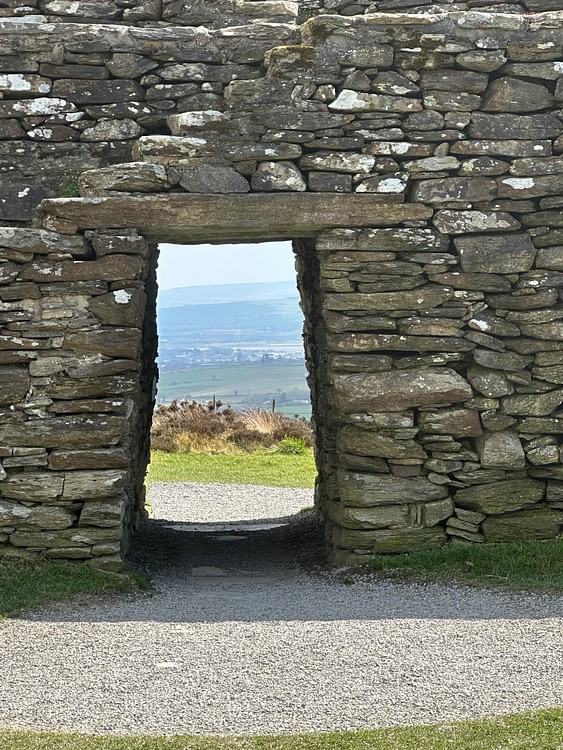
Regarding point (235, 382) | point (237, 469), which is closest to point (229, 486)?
point (237, 469)

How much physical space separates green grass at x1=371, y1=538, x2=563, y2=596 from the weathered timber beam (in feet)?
9.52

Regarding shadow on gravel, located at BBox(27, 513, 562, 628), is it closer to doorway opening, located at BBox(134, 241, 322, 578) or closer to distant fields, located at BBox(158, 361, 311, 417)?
doorway opening, located at BBox(134, 241, 322, 578)

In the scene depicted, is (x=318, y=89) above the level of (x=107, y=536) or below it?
above

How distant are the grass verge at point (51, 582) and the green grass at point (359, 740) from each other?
269 cm

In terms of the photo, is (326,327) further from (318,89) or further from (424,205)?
A: (318,89)

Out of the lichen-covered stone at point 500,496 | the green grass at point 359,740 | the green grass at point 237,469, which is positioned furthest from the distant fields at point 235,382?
the green grass at point 359,740

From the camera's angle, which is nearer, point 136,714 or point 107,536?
point 136,714

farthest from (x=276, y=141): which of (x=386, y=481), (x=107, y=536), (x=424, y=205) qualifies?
(x=107, y=536)

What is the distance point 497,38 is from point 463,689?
5626 mm

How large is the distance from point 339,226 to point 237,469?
9981 mm

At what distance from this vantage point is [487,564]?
8.31 meters

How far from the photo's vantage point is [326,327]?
8.81m

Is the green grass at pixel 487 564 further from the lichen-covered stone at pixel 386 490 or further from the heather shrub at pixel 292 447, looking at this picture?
the heather shrub at pixel 292 447

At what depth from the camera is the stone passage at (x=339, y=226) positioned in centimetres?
838
